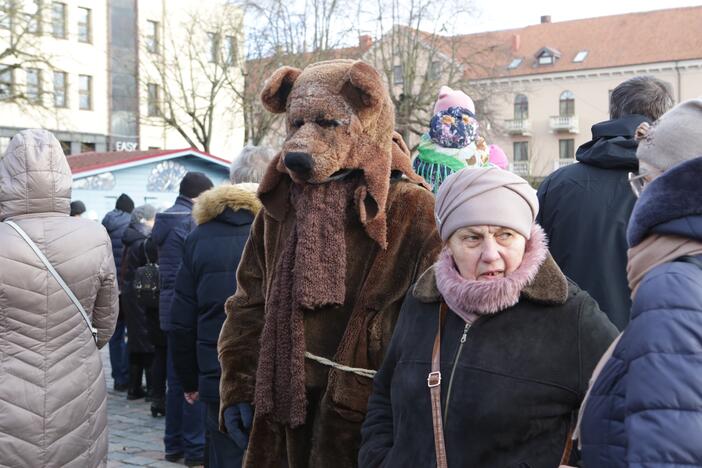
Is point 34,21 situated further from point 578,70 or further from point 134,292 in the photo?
point 578,70

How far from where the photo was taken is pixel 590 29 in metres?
62.2

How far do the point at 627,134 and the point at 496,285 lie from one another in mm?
1921

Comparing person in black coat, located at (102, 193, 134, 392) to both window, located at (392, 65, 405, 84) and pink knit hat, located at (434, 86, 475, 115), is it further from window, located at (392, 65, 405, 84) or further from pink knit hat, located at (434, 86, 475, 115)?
window, located at (392, 65, 405, 84)

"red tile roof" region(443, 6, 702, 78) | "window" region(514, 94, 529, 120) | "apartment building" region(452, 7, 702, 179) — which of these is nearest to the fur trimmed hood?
"red tile roof" region(443, 6, 702, 78)

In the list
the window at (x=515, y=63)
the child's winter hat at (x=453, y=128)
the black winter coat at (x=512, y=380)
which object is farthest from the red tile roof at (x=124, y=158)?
the window at (x=515, y=63)

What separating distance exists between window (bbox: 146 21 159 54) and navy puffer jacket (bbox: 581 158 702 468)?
44.2 meters

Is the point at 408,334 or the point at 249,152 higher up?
the point at 249,152

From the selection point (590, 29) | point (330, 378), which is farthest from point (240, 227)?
point (590, 29)

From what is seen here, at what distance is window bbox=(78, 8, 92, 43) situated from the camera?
47.4m

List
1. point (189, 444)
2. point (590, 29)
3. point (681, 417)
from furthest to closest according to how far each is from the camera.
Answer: point (590, 29) < point (189, 444) < point (681, 417)

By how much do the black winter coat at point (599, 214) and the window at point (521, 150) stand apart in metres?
57.4

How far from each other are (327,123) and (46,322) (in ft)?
6.05

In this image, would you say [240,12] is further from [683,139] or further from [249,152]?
[683,139]

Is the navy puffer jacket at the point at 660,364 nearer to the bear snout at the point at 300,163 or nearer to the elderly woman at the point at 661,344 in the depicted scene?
the elderly woman at the point at 661,344
